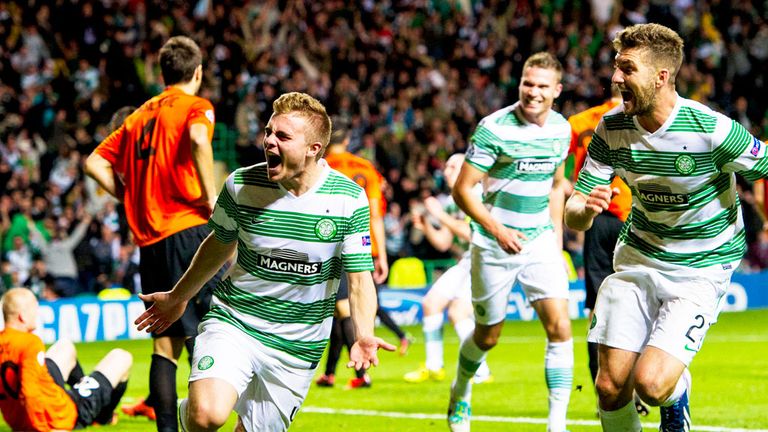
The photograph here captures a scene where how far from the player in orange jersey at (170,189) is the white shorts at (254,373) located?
132 cm

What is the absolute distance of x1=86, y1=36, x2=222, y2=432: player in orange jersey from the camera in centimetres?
689

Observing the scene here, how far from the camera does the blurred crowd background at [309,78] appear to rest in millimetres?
18109

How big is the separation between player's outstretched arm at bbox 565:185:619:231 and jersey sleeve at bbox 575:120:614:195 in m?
0.07

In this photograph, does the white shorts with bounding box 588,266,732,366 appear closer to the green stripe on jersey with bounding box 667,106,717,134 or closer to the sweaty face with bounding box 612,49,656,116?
the green stripe on jersey with bounding box 667,106,717,134

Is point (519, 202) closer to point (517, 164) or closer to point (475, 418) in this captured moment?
point (517, 164)

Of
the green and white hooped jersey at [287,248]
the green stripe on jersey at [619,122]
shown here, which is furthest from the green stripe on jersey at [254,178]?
the green stripe on jersey at [619,122]

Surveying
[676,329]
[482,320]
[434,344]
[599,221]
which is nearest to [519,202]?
[482,320]

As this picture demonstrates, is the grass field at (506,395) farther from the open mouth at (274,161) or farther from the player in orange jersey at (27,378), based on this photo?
the open mouth at (274,161)

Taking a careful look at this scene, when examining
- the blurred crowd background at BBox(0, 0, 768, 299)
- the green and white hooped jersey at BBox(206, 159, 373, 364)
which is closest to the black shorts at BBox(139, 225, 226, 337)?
the green and white hooped jersey at BBox(206, 159, 373, 364)

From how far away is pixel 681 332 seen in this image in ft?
18.4

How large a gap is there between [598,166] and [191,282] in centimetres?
209

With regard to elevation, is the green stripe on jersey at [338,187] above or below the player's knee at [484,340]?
above

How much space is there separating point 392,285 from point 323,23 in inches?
265

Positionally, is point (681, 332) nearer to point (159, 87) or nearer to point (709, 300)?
point (709, 300)
